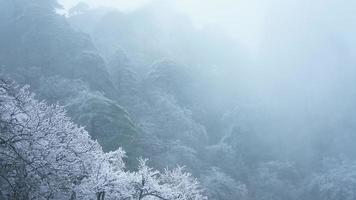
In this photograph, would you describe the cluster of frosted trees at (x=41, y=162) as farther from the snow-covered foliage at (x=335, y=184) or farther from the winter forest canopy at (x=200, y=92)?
the snow-covered foliage at (x=335, y=184)

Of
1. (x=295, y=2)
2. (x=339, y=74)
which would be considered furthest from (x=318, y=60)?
(x=295, y=2)

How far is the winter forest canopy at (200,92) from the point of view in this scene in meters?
49.2

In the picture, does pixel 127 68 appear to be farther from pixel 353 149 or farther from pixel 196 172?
pixel 353 149

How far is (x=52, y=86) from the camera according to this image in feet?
196

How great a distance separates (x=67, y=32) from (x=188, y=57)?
1183 inches

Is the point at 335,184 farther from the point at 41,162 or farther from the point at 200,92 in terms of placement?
the point at 41,162

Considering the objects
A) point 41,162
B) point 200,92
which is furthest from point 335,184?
point 41,162

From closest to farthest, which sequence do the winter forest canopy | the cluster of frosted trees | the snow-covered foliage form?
1. the cluster of frosted trees
2. the winter forest canopy
3. the snow-covered foliage

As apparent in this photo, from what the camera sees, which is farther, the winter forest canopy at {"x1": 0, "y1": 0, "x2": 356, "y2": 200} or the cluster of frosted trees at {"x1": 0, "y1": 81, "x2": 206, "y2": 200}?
the winter forest canopy at {"x1": 0, "y1": 0, "x2": 356, "y2": 200}

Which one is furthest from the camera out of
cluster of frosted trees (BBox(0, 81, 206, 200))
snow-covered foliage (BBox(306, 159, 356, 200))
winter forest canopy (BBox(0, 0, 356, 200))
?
snow-covered foliage (BBox(306, 159, 356, 200))

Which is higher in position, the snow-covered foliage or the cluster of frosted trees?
the snow-covered foliage

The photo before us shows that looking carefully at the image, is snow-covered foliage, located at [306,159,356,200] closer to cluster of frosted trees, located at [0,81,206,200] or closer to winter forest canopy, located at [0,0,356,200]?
winter forest canopy, located at [0,0,356,200]

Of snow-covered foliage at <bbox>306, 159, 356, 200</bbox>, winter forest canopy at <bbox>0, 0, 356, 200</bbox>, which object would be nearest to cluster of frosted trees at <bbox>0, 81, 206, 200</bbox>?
winter forest canopy at <bbox>0, 0, 356, 200</bbox>

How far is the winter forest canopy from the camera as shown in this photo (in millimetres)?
49188
